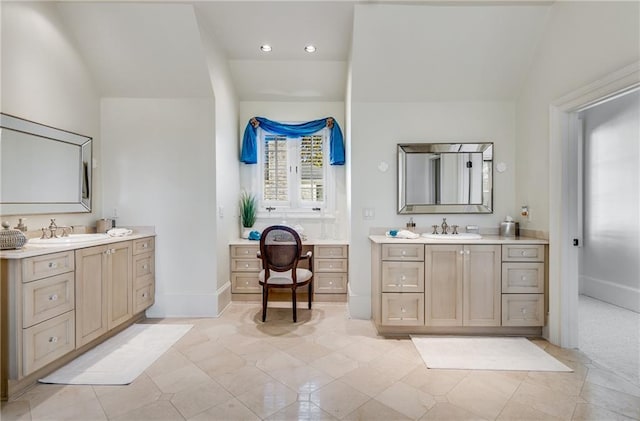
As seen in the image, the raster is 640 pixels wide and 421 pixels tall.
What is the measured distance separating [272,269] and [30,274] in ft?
5.92

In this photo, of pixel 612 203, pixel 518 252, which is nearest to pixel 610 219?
pixel 612 203

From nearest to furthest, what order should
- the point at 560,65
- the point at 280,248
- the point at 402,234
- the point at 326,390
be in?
the point at 326,390 → the point at 560,65 → the point at 402,234 → the point at 280,248

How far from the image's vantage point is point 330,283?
3.79 metres

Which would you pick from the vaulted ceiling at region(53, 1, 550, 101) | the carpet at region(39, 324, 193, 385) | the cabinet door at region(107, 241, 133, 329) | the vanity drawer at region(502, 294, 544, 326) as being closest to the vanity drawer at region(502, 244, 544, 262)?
the vanity drawer at region(502, 294, 544, 326)

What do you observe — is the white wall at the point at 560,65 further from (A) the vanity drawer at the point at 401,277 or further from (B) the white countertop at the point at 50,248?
(B) the white countertop at the point at 50,248

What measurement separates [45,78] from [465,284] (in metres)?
4.04

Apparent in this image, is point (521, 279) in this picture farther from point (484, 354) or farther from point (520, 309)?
point (484, 354)

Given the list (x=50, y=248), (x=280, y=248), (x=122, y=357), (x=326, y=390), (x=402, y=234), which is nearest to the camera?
(x=326, y=390)

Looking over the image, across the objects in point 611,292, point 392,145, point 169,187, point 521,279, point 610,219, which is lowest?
point 611,292

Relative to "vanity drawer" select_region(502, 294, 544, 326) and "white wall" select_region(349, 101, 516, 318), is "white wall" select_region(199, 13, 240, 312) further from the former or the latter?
"vanity drawer" select_region(502, 294, 544, 326)

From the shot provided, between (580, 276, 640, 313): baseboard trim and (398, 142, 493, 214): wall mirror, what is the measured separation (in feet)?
6.15

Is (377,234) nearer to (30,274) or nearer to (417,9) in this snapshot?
(417,9)

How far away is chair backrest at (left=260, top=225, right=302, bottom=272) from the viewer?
310 centimetres

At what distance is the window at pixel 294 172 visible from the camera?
4.30 m
